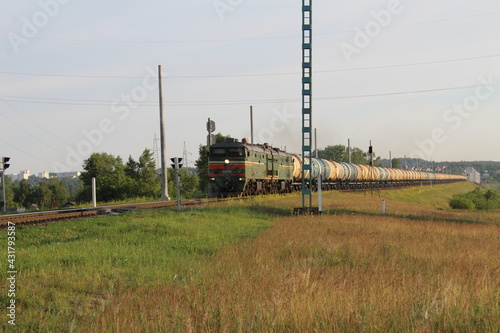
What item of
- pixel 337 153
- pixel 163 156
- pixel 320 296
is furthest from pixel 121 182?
pixel 337 153

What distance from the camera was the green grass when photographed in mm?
6996

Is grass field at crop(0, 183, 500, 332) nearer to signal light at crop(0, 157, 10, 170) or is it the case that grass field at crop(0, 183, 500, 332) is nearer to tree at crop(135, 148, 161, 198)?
signal light at crop(0, 157, 10, 170)

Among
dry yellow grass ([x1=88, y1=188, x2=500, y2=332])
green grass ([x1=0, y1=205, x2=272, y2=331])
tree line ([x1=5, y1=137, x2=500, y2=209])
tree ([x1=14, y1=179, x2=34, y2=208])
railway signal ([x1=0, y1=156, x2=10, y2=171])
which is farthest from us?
tree ([x1=14, y1=179, x2=34, y2=208])

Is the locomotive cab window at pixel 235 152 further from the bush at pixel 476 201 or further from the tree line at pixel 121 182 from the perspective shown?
the bush at pixel 476 201

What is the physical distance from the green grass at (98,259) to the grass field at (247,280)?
26 millimetres

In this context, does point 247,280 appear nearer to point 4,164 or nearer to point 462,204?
point 4,164

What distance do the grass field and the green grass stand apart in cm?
3

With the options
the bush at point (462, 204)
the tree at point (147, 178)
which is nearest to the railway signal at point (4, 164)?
the tree at point (147, 178)

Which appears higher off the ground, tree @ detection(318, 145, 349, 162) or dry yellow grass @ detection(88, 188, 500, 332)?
tree @ detection(318, 145, 349, 162)

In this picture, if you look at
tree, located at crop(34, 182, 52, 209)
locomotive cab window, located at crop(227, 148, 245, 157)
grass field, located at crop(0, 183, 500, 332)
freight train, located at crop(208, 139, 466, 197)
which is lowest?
tree, located at crop(34, 182, 52, 209)

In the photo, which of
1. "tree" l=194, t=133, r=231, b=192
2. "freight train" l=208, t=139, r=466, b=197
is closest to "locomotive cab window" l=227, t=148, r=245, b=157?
"freight train" l=208, t=139, r=466, b=197

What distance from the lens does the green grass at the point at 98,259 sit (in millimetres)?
6996

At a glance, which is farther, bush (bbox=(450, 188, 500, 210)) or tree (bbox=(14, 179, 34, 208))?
tree (bbox=(14, 179, 34, 208))

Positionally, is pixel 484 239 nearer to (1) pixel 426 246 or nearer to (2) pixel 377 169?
(1) pixel 426 246
